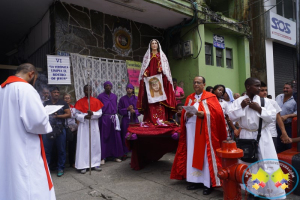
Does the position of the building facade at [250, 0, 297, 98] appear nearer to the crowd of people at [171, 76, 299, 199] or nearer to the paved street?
the crowd of people at [171, 76, 299, 199]

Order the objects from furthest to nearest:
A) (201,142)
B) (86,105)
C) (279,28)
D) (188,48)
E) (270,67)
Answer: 1. (279,28)
2. (270,67)
3. (188,48)
4. (86,105)
5. (201,142)

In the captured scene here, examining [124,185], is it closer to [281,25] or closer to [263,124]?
[263,124]

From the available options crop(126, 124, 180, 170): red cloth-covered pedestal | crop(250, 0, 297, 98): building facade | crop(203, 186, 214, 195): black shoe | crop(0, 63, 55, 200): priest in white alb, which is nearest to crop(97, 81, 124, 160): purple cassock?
crop(126, 124, 180, 170): red cloth-covered pedestal

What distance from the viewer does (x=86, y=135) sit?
214 inches

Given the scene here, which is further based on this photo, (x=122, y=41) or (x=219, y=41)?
(x=219, y=41)

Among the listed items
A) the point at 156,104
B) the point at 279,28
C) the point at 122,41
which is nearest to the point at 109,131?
the point at 156,104

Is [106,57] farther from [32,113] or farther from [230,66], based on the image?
[230,66]

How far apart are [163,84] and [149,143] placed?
4.44 ft

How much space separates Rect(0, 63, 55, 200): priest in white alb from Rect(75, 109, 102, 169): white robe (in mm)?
2553

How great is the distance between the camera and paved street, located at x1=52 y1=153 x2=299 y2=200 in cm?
387

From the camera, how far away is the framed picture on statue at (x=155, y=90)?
5109 mm

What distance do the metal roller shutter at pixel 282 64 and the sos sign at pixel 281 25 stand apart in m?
0.76

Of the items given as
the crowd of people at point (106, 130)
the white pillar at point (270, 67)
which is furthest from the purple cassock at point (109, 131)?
the white pillar at point (270, 67)

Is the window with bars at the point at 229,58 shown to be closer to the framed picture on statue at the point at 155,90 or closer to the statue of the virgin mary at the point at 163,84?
the statue of the virgin mary at the point at 163,84
